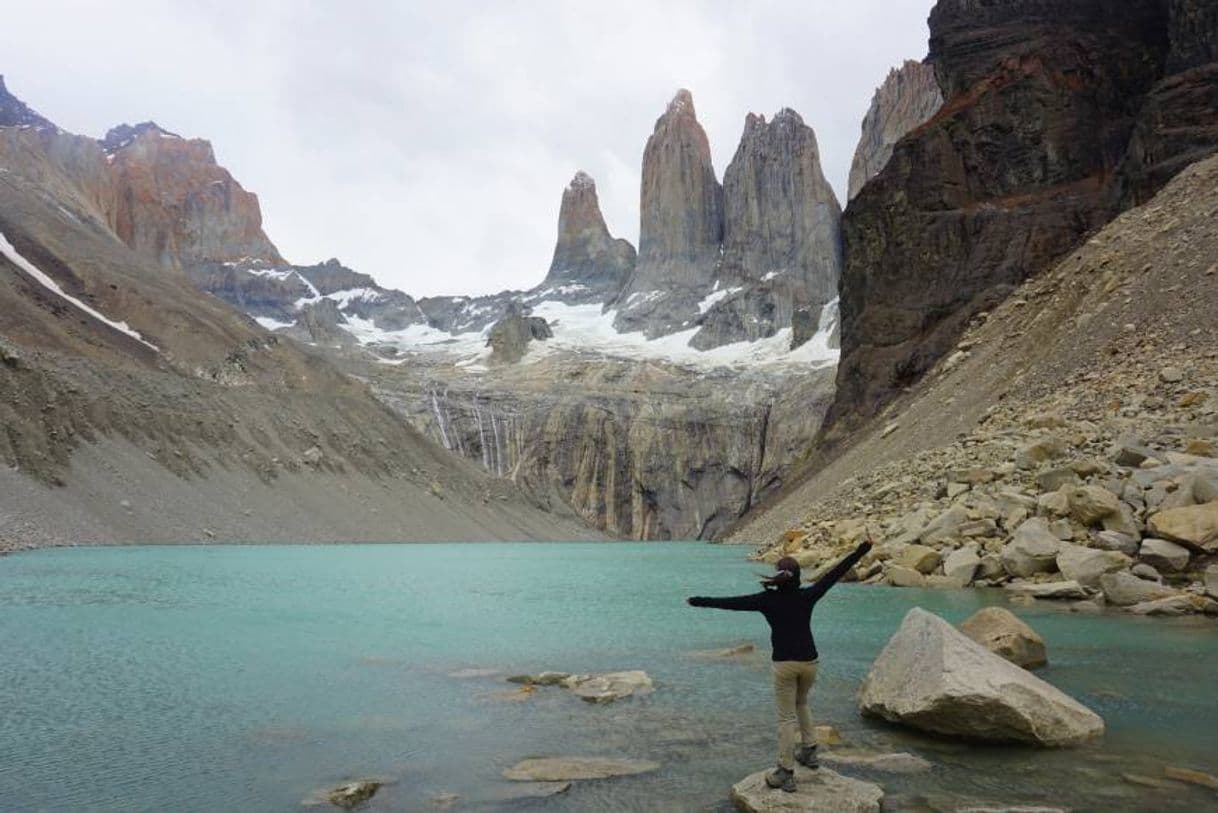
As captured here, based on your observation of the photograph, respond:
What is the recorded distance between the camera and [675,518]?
130000mm

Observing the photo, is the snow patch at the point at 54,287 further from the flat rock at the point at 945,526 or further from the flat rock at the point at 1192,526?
the flat rock at the point at 1192,526

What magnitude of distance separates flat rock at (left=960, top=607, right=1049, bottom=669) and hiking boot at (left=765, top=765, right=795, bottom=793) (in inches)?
241

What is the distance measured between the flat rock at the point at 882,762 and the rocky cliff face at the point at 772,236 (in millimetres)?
166008

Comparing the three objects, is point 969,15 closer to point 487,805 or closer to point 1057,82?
point 1057,82

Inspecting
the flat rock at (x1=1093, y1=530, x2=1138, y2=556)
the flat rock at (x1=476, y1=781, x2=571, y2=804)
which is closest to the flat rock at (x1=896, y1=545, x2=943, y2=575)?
the flat rock at (x1=1093, y1=530, x2=1138, y2=556)

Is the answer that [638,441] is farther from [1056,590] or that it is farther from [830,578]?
[830,578]

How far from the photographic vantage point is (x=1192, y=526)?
18.7 meters

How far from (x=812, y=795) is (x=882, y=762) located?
1.61m

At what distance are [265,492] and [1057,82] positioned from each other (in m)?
60.2

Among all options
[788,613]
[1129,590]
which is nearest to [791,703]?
[788,613]

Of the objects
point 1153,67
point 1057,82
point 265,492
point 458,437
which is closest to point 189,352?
point 265,492

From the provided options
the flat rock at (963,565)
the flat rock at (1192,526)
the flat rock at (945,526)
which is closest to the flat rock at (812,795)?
the flat rock at (1192,526)

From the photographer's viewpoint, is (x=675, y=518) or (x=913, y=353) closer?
(x=913, y=353)

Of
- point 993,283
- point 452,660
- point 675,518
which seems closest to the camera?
point 452,660
